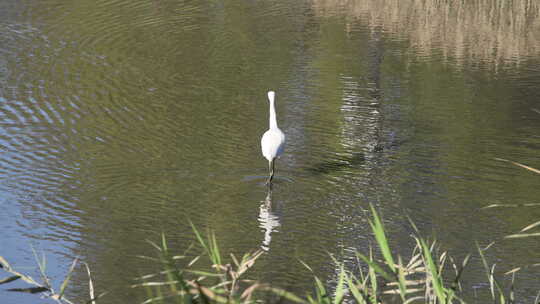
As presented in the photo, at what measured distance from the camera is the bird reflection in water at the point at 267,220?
26.2 ft

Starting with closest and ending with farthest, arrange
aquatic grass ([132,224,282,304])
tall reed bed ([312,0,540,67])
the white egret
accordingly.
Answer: aquatic grass ([132,224,282,304]) → the white egret → tall reed bed ([312,0,540,67])

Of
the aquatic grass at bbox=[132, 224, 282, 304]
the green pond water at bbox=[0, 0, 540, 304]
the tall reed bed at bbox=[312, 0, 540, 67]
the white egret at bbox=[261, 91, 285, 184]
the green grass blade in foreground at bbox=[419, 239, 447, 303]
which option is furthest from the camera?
the tall reed bed at bbox=[312, 0, 540, 67]

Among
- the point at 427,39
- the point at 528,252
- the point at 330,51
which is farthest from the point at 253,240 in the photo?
the point at 427,39

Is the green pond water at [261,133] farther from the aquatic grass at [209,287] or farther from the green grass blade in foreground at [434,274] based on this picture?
the green grass blade in foreground at [434,274]

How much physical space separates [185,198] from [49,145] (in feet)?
8.09

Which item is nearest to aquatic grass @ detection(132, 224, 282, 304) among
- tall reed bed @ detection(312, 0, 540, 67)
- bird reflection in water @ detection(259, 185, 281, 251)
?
bird reflection in water @ detection(259, 185, 281, 251)

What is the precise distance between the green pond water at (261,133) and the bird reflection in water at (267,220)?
25 mm

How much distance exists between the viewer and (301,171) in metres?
A: 9.90

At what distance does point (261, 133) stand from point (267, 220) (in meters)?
3.09

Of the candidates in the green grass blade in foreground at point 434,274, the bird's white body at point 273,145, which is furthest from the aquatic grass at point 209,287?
the bird's white body at point 273,145

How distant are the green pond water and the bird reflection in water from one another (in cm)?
2

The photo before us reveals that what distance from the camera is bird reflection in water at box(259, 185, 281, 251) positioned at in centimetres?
799

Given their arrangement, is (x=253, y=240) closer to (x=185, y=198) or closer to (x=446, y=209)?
(x=185, y=198)

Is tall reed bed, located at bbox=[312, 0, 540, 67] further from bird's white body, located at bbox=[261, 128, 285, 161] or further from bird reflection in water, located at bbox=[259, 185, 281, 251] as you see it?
bird reflection in water, located at bbox=[259, 185, 281, 251]
